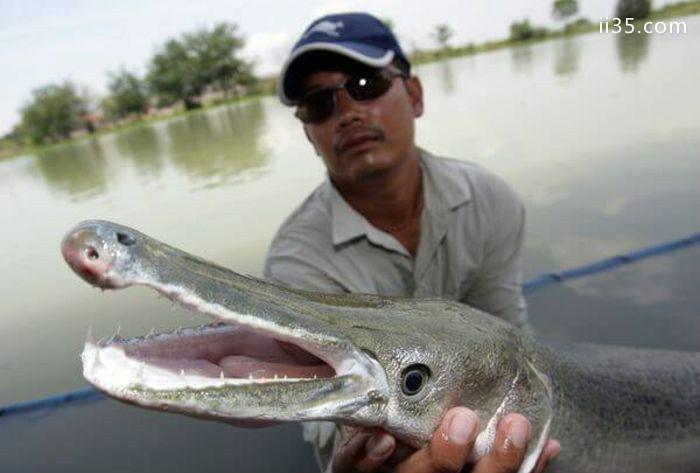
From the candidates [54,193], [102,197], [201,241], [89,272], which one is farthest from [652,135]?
[54,193]

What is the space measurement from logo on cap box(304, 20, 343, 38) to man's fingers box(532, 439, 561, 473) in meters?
2.04

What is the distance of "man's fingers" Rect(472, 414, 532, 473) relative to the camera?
1.66 metres

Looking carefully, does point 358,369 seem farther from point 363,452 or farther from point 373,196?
point 373,196

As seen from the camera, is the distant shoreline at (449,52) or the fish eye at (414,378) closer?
the fish eye at (414,378)

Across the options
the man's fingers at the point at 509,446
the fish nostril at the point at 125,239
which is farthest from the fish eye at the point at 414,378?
the fish nostril at the point at 125,239

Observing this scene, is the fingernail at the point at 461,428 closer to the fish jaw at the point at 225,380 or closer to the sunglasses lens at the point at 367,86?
the fish jaw at the point at 225,380

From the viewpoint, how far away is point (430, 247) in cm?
303

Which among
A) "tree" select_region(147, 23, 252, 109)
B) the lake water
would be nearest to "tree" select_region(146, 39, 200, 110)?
"tree" select_region(147, 23, 252, 109)

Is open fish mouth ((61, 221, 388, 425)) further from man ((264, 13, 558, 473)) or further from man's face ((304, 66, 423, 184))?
man's face ((304, 66, 423, 184))

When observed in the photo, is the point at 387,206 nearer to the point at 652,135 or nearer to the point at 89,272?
the point at 89,272

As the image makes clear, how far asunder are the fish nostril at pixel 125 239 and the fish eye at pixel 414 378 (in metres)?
0.76

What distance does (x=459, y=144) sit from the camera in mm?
10516

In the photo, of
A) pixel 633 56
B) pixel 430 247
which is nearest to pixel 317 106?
pixel 430 247

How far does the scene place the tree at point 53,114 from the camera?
2437 inches
